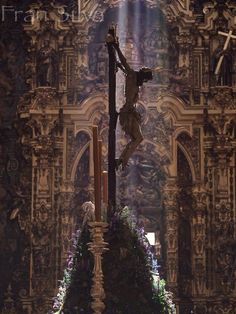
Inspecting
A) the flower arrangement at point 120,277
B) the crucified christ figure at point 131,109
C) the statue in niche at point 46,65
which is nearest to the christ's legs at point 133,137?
the crucified christ figure at point 131,109

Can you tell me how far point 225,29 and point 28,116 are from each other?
12.3ft

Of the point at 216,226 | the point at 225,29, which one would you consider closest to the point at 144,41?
the point at 225,29

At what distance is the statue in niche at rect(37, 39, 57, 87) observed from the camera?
46.6 feet

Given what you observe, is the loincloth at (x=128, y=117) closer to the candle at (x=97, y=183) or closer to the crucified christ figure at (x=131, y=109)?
the crucified christ figure at (x=131, y=109)

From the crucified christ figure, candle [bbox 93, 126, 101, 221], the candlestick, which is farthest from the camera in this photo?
the crucified christ figure

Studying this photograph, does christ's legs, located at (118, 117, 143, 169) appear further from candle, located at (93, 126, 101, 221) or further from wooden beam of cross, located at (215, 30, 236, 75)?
wooden beam of cross, located at (215, 30, 236, 75)

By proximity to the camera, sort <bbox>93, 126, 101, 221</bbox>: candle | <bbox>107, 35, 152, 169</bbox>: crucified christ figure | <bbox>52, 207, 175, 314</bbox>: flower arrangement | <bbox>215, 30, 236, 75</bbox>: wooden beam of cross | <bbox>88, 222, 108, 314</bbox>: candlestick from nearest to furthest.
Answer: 1. <bbox>88, 222, 108, 314</bbox>: candlestick
2. <bbox>93, 126, 101, 221</bbox>: candle
3. <bbox>52, 207, 175, 314</bbox>: flower arrangement
4. <bbox>107, 35, 152, 169</bbox>: crucified christ figure
5. <bbox>215, 30, 236, 75</bbox>: wooden beam of cross

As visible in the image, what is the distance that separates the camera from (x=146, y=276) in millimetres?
5523

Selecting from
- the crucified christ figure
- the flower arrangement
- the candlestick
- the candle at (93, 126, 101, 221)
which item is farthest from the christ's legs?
the candlestick

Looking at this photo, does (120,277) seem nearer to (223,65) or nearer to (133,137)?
(133,137)

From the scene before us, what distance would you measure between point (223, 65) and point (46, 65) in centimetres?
307

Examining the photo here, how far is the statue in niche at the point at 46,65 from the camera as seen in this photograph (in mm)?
14195

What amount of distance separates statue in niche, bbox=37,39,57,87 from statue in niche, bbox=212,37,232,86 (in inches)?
110

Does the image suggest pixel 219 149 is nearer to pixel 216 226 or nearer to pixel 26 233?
pixel 216 226
